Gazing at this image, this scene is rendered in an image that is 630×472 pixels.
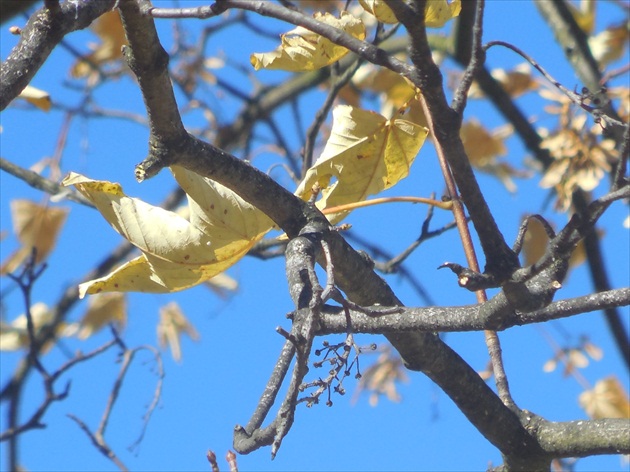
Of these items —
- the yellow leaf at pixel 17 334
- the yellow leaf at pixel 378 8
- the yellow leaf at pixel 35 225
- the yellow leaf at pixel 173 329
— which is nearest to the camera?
the yellow leaf at pixel 378 8

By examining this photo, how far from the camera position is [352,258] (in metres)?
0.87

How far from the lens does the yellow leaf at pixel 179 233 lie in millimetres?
856

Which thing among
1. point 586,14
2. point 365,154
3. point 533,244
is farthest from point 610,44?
point 365,154

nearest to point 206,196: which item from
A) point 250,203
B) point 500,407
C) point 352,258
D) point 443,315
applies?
point 250,203

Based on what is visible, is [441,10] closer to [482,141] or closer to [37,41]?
[37,41]

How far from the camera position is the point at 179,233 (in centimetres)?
88

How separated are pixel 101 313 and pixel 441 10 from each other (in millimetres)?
2207

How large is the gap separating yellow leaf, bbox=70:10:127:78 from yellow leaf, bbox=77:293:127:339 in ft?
2.61

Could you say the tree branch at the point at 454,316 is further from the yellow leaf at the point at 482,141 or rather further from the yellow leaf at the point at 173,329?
the yellow leaf at the point at 173,329

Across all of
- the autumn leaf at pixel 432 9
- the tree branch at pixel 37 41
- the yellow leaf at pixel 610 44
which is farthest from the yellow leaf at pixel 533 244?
the tree branch at pixel 37 41

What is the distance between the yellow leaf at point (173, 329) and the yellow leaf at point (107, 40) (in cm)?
112

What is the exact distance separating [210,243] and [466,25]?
1.53 m

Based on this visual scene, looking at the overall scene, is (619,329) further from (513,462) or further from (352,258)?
(352,258)

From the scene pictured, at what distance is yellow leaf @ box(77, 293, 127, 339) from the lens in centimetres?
282
